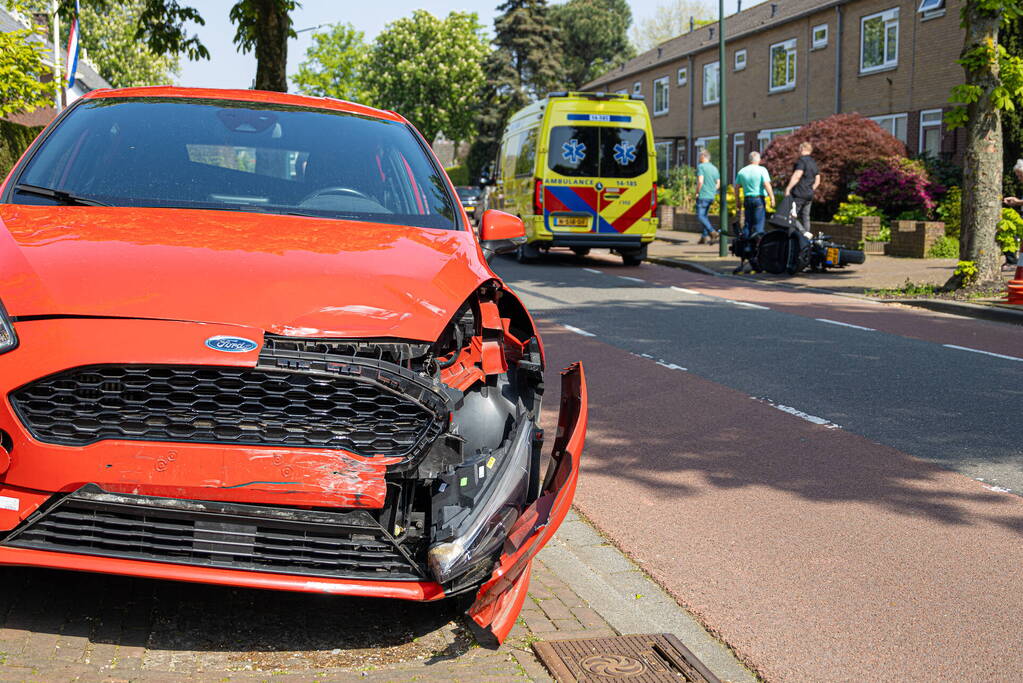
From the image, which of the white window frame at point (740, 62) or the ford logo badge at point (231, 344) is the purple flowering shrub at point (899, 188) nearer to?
the white window frame at point (740, 62)

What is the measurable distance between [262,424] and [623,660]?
1.41 meters

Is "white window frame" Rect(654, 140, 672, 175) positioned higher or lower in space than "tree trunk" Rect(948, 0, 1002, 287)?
higher

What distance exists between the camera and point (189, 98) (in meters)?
5.25

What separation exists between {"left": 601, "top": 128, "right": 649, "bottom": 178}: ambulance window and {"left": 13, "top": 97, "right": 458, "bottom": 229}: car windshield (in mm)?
15359

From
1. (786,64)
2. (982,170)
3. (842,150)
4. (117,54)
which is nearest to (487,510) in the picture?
(982,170)

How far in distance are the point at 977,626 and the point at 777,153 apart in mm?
24278

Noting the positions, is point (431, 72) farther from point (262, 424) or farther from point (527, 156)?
point (262, 424)

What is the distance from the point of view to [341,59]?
7869 centimetres

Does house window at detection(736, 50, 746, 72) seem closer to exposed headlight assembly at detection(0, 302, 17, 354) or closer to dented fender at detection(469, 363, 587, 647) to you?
dented fender at detection(469, 363, 587, 647)

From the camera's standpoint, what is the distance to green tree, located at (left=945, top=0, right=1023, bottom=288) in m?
14.3

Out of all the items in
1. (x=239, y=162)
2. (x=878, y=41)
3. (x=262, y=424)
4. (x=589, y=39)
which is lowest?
(x=262, y=424)

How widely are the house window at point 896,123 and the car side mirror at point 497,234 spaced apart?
28492mm

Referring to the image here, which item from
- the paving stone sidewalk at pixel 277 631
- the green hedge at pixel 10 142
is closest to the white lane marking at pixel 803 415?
the paving stone sidewalk at pixel 277 631

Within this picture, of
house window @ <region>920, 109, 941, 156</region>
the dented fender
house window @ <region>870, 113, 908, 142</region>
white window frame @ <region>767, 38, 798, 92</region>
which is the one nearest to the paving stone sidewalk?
the dented fender
